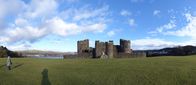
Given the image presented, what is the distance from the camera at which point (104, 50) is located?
108m

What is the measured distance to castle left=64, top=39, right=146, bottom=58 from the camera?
348ft

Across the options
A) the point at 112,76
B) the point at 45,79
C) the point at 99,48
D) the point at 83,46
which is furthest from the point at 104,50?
the point at 112,76

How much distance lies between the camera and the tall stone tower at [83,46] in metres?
112

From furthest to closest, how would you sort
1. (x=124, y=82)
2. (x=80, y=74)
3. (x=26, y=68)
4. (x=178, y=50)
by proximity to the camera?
(x=178, y=50) < (x=26, y=68) < (x=80, y=74) < (x=124, y=82)

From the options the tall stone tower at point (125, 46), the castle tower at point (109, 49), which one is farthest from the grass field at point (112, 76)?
the tall stone tower at point (125, 46)

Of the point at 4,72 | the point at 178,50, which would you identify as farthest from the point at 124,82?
the point at 178,50

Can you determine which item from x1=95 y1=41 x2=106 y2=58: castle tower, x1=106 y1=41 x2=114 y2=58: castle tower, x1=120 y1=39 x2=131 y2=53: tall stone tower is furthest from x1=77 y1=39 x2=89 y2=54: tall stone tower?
x1=120 y1=39 x2=131 y2=53: tall stone tower

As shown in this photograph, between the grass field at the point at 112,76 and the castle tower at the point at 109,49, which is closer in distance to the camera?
the grass field at the point at 112,76

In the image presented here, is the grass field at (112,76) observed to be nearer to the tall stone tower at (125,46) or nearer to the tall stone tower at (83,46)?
the tall stone tower at (83,46)

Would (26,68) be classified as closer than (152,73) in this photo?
No

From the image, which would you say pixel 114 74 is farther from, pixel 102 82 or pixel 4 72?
pixel 4 72

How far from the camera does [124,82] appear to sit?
35.7 m

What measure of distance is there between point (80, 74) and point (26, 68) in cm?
1278

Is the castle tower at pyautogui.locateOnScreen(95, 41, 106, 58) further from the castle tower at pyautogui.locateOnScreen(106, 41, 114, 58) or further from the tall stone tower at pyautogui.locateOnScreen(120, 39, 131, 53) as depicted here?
the tall stone tower at pyautogui.locateOnScreen(120, 39, 131, 53)
